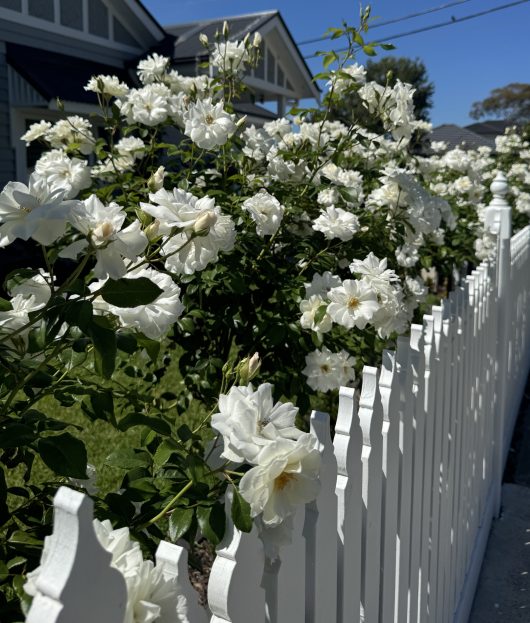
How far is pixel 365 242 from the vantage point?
8.36ft

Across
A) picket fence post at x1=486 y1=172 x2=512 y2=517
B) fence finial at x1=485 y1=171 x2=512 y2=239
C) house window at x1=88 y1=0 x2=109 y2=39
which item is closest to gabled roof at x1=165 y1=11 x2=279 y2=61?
house window at x1=88 y1=0 x2=109 y2=39

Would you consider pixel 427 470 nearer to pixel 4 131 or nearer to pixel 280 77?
pixel 4 131

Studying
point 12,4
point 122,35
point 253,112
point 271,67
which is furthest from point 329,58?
point 271,67

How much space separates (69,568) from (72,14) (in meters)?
12.3

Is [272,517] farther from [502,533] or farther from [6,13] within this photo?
[6,13]

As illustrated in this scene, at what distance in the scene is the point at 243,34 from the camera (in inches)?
518

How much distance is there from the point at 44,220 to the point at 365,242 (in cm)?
181

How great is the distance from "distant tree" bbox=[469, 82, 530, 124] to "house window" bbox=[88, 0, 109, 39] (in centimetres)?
4043

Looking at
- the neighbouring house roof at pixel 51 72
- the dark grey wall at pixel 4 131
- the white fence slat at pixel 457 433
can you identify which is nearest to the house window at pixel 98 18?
the neighbouring house roof at pixel 51 72

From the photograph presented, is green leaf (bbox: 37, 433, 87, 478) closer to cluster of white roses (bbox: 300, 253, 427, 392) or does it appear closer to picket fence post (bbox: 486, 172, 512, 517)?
cluster of white roses (bbox: 300, 253, 427, 392)

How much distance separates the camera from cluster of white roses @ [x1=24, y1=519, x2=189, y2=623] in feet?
2.21

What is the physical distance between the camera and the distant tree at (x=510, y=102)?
155 ft

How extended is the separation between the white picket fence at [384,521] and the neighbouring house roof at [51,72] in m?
7.93

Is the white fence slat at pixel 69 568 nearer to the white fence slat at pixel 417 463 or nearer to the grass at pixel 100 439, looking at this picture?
the white fence slat at pixel 417 463
